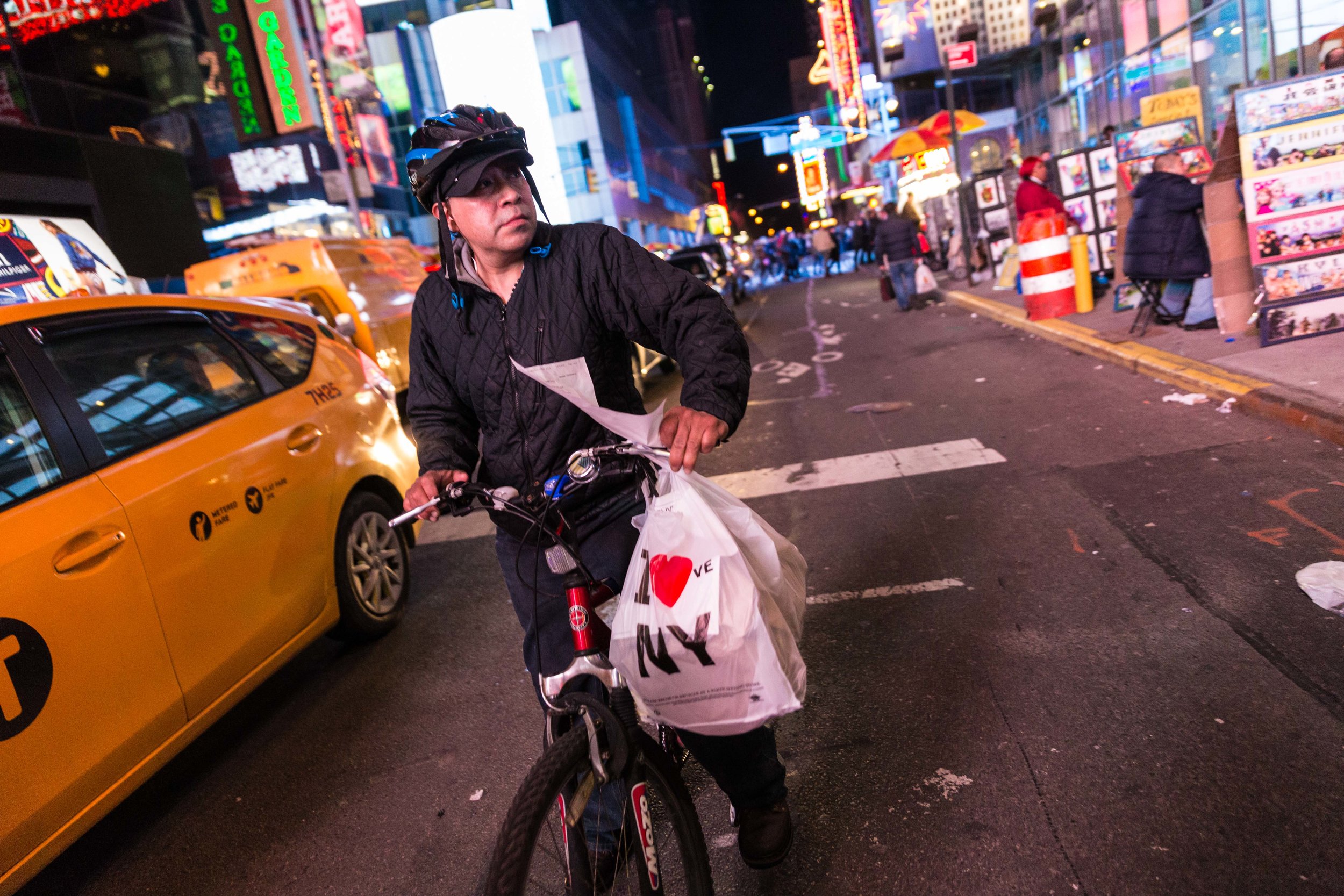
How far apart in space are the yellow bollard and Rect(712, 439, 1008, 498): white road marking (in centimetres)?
605

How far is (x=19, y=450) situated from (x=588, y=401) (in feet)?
7.29

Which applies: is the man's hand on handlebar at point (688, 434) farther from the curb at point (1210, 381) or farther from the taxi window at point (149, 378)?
the curb at point (1210, 381)

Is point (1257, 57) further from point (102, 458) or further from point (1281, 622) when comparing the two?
point (102, 458)

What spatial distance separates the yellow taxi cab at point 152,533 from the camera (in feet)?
9.18

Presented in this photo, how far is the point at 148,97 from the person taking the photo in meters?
23.5

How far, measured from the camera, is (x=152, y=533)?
10.8 ft

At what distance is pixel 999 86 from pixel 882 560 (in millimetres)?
36781

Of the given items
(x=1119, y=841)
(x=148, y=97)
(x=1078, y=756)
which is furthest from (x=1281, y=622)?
(x=148, y=97)

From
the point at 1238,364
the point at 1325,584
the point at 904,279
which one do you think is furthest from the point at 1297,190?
the point at 904,279

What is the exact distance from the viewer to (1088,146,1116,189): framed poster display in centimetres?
1315

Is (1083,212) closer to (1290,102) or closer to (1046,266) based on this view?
(1046,266)

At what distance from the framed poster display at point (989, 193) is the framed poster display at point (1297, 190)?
1046 cm

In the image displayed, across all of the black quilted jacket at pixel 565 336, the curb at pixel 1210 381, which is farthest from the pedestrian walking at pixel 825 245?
the black quilted jacket at pixel 565 336

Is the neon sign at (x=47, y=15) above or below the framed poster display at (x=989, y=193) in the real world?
above
